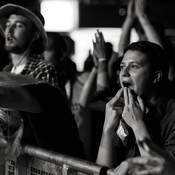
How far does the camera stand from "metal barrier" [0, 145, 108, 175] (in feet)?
7.17

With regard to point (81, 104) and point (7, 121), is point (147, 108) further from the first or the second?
point (81, 104)

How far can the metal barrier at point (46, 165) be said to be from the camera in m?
2.19

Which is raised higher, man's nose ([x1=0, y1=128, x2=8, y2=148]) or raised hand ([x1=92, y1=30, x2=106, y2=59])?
raised hand ([x1=92, y1=30, x2=106, y2=59])

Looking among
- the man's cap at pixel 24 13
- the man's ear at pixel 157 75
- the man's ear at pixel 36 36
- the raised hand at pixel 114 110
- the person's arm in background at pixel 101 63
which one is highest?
the man's cap at pixel 24 13

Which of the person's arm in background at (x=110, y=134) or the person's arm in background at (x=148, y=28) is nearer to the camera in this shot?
the person's arm in background at (x=110, y=134)

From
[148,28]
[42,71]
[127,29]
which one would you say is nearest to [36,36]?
[42,71]

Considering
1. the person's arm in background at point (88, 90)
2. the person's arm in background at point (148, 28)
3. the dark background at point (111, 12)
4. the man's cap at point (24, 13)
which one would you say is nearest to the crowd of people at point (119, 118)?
the man's cap at point (24, 13)

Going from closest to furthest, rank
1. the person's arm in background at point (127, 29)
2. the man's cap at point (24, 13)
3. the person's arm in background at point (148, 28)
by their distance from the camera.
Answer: the man's cap at point (24, 13) < the person's arm in background at point (148, 28) < the person's arm in background at point (127, 29)

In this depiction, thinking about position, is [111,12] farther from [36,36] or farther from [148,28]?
[36,36]

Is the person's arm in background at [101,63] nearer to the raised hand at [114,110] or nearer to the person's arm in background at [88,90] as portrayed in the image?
the person's arm in background at [88,90]

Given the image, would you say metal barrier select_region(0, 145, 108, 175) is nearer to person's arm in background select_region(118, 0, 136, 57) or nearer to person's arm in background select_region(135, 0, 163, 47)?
person's arm in background select_region(135, 0, 163, 47)

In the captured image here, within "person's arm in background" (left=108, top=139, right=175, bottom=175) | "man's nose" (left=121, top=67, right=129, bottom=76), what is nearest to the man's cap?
"man's nose" (left=121, top=67, right=129, bottom=76)

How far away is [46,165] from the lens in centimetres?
247

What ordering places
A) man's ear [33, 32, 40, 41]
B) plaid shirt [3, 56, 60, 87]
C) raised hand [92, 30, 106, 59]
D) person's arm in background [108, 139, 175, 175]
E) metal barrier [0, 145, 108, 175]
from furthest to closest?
raised hand [92, 30, 106, 59], man's ear [33, 32, 40, 41], plaid shirt [3, 56, 60, 87], metal barrier [0, 145, 108, 175], person's arm in background [108, 139, 175, 175]
